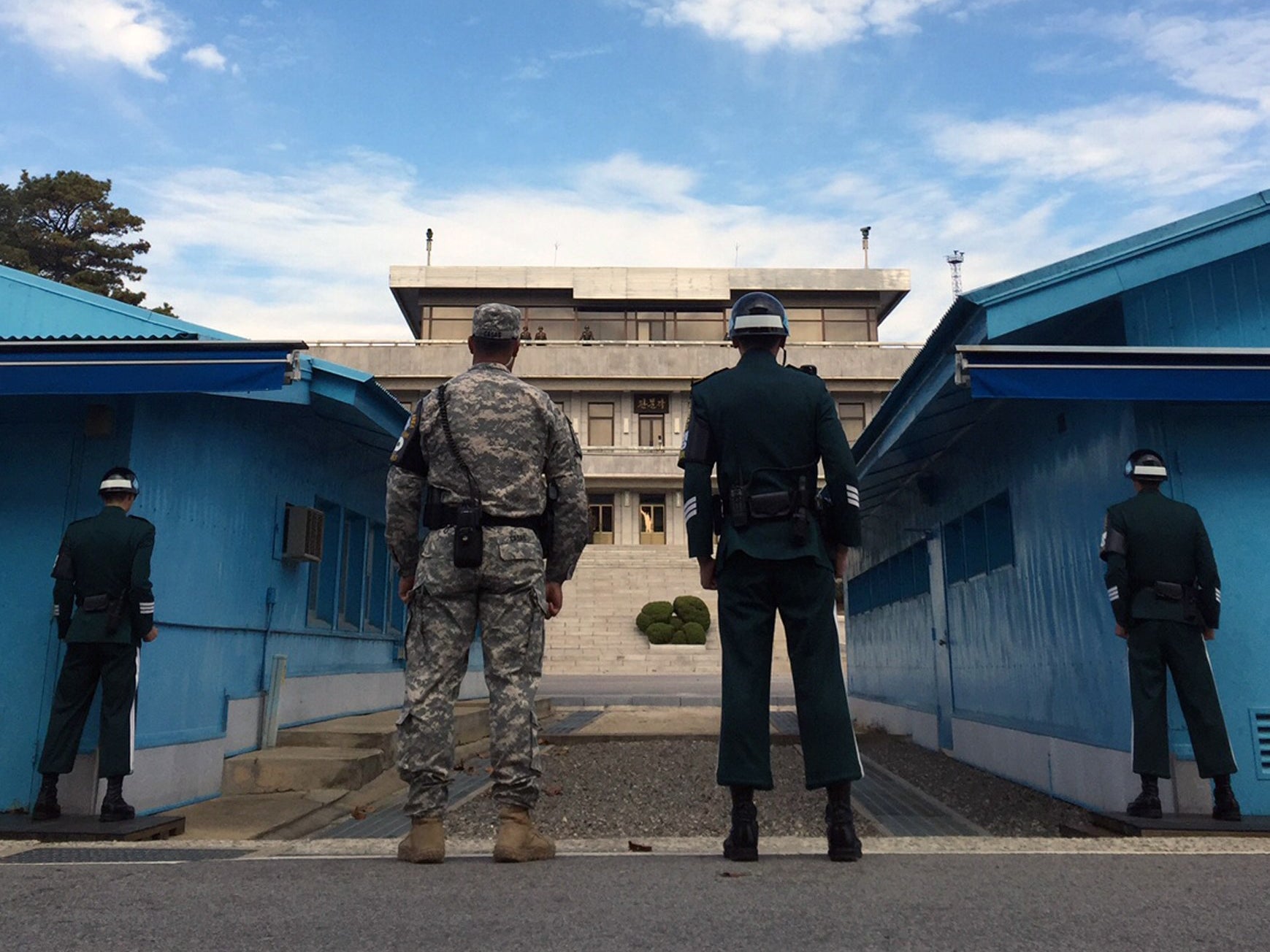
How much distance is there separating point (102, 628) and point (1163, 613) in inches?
222

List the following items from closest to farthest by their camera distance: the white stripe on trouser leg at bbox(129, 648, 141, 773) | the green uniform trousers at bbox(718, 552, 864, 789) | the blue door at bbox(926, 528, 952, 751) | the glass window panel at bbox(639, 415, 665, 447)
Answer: the green uniform trousers at bbox(718, 552, 864, 789)
the white stripe on trouser leg at bbox(129, 648, 141, 773)
the blue door at bbox(926, 528, 952, 751)
the glass window panel at bbox(639, 415, 665, 447)

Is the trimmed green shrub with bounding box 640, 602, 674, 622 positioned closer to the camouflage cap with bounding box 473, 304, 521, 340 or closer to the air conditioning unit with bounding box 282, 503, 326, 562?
the air conditioning unit with bounding box 282, 503, 326, 562

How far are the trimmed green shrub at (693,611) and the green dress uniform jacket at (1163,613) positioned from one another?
31.3 m

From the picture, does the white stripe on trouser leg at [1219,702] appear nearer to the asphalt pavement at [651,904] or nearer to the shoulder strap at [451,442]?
A: the asphalt pavement at [651,904]

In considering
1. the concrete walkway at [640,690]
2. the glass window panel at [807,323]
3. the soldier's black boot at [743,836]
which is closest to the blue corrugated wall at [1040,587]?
the soldier's black boot at [743,836]

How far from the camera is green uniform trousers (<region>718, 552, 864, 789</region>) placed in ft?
12.4

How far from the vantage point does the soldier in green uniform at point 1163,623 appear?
5242 mm

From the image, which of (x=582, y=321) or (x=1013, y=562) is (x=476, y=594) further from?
(x=582, y=321)

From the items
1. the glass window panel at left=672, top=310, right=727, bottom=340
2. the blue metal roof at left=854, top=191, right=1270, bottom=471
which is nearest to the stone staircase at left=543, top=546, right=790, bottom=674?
the glass window panel at left=672, top=310, right=727, bottom=340

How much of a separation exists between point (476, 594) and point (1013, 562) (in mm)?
5420

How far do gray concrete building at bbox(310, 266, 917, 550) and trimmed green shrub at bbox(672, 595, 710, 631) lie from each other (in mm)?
8168

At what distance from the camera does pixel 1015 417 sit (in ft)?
26.0

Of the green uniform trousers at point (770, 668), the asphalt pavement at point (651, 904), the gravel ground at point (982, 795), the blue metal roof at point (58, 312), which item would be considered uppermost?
the blue metal roof at point (58, 312)

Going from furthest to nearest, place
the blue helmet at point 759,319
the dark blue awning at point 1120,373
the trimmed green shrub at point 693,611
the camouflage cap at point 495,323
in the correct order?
the trimmed green shrub at point 693,611
the dark blue awning at point 1120,373
the camouflage cap at point 495,323
the blue helmet at point 759,319
